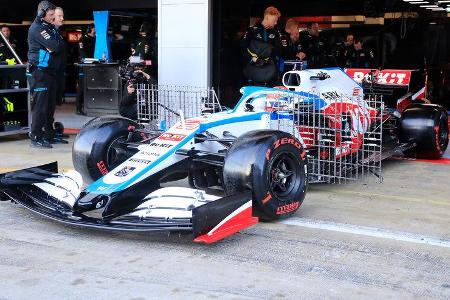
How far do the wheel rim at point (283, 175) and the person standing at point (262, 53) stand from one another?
3.87 meters

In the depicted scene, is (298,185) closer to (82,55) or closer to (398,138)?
(398,138)

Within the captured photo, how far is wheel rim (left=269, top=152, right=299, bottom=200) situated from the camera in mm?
5051

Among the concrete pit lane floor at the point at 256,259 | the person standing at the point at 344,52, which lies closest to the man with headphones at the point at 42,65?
the concrete pit lane floor at the point at 256,259

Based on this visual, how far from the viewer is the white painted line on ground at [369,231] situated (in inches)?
186

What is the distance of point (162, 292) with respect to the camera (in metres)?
3.64

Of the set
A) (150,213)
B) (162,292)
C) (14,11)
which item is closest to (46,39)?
(150,213)

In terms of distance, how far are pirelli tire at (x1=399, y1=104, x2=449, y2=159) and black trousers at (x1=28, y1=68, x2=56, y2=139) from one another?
16.2ft

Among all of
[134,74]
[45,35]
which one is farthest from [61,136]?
[134,74]

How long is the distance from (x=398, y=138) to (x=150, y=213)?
4.35m

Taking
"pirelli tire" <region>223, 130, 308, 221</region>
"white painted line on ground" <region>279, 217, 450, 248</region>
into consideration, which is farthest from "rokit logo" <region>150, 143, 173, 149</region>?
"white painted line on ground" <region>279, 217, 450, 248</region>

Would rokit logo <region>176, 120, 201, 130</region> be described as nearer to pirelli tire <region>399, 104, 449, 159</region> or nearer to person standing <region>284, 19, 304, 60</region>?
pirelli tire <region>399, 104, 449, 159</region>

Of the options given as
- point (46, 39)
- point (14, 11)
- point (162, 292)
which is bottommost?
point (162, 292)

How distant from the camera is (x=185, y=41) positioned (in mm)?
10477

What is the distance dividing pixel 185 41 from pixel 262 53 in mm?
1880
